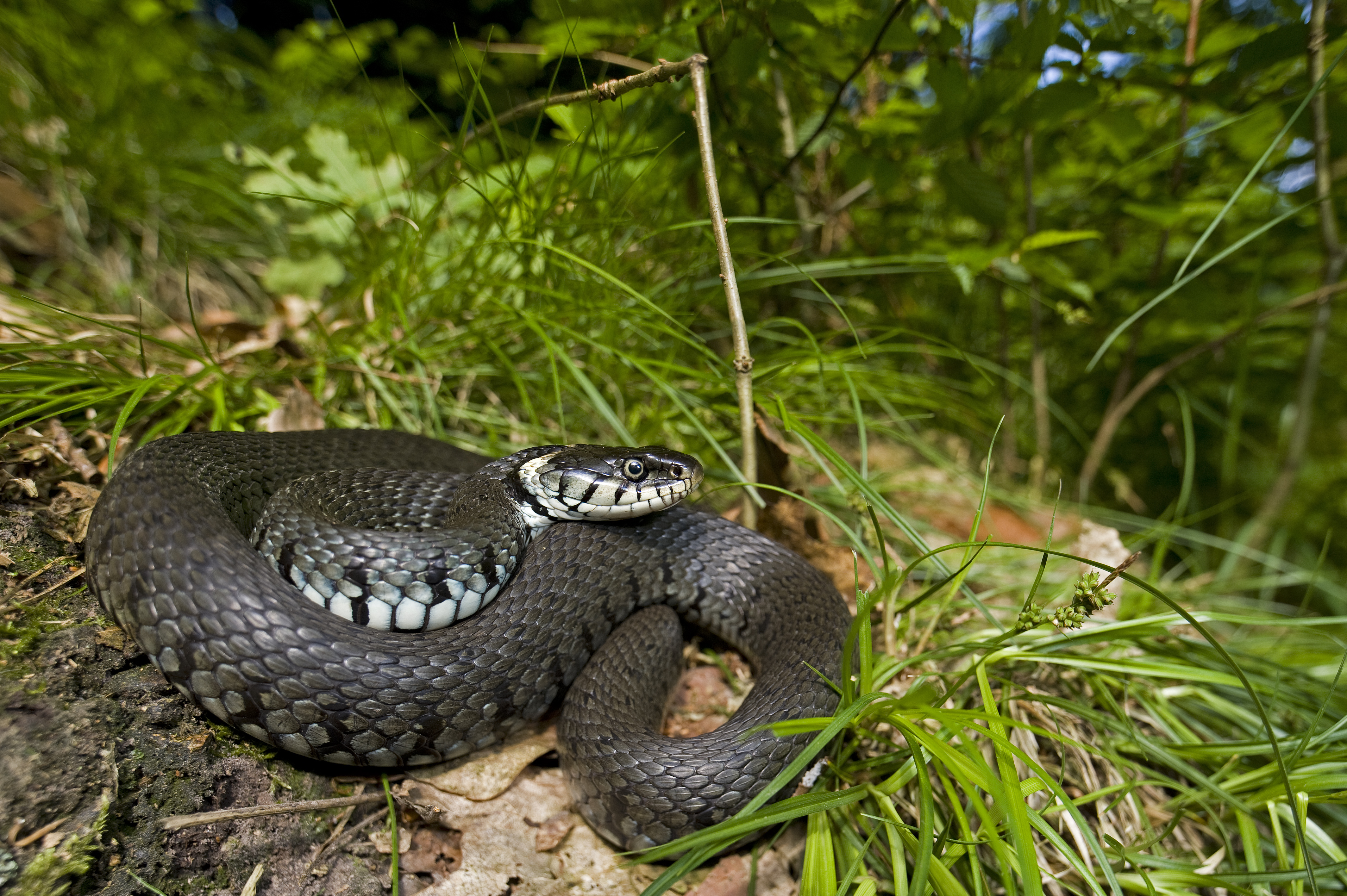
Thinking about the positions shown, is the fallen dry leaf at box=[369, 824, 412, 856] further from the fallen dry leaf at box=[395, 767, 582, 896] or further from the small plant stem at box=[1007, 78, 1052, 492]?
the small plant stem at box=[1007, 78, 1052, 492]

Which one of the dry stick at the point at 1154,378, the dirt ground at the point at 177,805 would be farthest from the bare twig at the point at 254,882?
the dry stick at the point at 1154,378

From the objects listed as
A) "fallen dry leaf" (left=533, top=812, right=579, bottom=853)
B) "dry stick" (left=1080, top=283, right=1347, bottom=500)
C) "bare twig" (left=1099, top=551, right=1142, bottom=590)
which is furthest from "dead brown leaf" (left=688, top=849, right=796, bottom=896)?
"dry stick" (left=1080, top=283, right=1347, bottom=500)

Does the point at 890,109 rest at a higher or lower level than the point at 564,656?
higher

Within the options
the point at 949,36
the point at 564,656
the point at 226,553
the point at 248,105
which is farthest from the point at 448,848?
the point at 248,105

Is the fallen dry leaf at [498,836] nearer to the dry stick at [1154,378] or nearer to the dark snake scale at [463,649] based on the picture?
the dark snake scale at [463,649]

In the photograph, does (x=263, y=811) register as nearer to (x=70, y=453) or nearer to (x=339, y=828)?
(x=339, y=828)

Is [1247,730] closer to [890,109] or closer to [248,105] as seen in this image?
[890,109]
